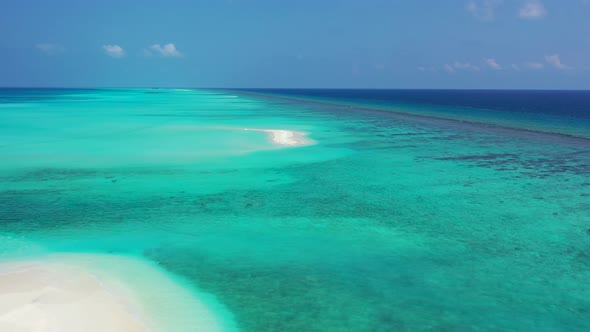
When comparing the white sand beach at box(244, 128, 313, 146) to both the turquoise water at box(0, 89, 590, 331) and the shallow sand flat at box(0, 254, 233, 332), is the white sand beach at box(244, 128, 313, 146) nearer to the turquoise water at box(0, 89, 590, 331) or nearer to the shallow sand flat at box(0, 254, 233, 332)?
the turquoise water at box(0, 89, 590, 331)

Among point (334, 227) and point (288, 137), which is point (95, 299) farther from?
point (288, 137)

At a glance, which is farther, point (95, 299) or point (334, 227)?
point (334, 227)

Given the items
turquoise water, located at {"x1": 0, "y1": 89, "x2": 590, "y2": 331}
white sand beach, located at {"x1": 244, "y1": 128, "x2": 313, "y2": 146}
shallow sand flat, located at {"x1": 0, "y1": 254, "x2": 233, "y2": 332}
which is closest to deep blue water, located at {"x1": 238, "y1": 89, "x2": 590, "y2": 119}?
white sand beach, located at {"x1": 244, "y1": 128, "x2": 313, "y2": 146}

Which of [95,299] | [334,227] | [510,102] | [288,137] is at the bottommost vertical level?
[95,299]

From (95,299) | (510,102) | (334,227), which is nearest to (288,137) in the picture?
(334,227)

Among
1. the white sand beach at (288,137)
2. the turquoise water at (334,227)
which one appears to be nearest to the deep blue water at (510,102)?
the white sand beach at (288,137)

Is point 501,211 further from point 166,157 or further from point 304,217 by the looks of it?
point 166,157
